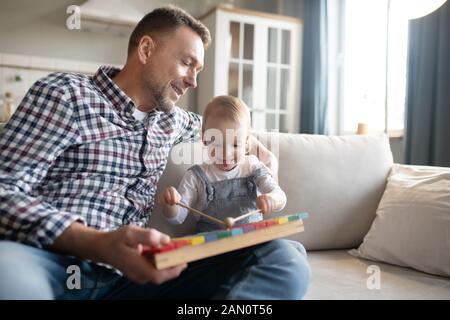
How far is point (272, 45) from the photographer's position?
11.4ft

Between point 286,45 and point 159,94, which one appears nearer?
point 159,94

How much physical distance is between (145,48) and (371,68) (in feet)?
7.71

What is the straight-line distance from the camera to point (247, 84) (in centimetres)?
346

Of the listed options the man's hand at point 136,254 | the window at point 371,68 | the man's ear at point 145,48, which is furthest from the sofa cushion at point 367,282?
the window at point 371,68

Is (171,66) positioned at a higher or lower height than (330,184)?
higher

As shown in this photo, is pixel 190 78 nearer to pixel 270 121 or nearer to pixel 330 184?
pixel 330 184

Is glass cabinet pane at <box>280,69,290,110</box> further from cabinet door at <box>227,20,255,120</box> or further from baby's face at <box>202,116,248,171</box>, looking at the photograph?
baby's face at <box>202,116,248,171</box>

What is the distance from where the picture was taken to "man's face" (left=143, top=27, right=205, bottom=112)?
43.8 inches

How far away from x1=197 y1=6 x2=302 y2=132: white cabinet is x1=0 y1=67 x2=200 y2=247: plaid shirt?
2.34 m

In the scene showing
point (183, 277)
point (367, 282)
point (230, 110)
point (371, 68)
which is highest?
point (371, 68)

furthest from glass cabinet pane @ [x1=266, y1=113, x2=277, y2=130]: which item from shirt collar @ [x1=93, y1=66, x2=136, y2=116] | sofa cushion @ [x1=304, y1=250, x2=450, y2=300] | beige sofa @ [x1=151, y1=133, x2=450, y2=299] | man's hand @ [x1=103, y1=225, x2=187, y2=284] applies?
man's hand @ [x1=103, y1=225, x2=187, y2=284]

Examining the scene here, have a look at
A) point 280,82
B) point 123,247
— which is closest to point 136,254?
point 123,247
